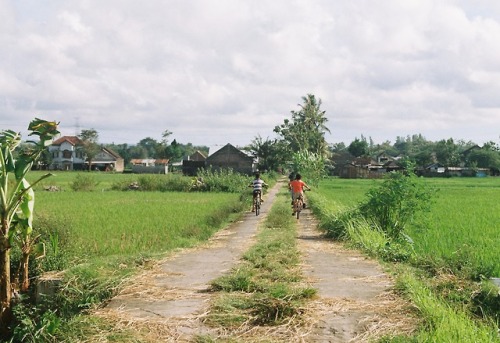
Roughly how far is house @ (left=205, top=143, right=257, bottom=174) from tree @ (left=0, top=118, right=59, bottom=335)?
163 feet

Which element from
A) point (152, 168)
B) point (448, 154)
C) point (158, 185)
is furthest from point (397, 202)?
point (448, 154)

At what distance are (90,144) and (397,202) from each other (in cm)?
7460

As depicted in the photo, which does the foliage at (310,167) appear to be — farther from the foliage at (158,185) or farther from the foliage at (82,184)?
the foliage at (82,184)

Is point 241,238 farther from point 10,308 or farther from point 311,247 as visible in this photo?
point 10,308

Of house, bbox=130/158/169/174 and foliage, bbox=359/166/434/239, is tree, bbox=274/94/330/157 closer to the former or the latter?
house, bbox=130/158/169/174

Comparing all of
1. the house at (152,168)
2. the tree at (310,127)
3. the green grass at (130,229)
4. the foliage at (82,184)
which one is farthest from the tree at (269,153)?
the green grass at (130,229)

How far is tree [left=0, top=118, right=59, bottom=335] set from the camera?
635 cm

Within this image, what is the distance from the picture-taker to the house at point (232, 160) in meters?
56.8

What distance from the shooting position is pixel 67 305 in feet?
21.1

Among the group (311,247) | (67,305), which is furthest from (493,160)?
(67,305)

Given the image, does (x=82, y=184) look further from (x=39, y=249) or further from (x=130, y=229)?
(x=39, y=249)

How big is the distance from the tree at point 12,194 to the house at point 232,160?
49787 mm

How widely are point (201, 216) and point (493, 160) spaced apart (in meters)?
67.4

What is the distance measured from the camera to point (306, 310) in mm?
5496
